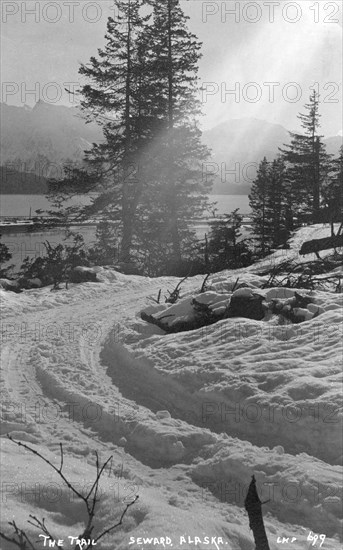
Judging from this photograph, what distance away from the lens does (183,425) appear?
6.11 metres

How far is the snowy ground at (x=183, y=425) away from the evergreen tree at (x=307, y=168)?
99.3ft

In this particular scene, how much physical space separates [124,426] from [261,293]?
16.2 feet

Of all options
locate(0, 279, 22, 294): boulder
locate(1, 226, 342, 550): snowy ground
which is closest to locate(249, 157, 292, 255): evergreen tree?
locate(0, 279, 22, 294): boulder

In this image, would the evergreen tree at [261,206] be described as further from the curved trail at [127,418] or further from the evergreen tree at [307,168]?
the curved trail at [127,418]

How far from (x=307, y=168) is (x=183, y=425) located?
36447 millimetres

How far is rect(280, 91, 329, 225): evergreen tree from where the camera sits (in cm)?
3862

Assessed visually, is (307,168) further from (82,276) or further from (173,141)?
(82,276)

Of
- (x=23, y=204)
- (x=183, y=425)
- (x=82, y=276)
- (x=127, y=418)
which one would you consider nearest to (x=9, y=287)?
(x=82, y=276)

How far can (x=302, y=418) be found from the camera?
19.1 feet

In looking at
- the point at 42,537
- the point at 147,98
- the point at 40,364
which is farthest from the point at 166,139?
the point at 42,537

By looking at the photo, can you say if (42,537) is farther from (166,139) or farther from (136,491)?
(166,139)

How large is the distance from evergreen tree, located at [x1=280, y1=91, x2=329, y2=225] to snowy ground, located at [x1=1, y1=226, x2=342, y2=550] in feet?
99.3

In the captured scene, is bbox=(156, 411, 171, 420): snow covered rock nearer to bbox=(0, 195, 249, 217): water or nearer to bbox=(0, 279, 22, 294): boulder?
bbox=(0, 279, 22, 294): boulder

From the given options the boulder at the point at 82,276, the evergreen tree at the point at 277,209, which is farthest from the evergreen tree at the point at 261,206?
the boulder at the point at 82,276
